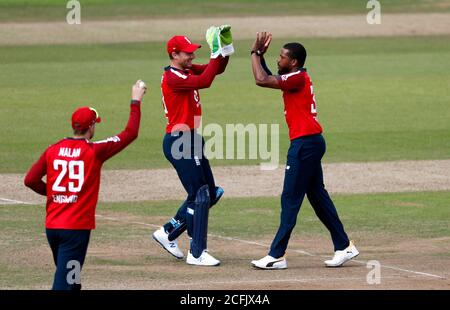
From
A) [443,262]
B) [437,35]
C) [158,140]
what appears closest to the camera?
[443,262]

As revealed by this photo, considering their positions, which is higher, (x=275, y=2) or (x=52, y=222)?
(x=275, y=2)

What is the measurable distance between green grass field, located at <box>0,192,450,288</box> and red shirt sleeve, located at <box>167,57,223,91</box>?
6.22 feet

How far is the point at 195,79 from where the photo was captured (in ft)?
42.0

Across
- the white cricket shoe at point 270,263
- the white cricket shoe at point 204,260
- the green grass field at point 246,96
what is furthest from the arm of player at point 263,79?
the green grass field at point 246,96

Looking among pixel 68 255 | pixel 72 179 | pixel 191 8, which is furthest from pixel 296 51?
pixel 191 8

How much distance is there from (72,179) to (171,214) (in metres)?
6.29

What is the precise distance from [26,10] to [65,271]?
108 feet

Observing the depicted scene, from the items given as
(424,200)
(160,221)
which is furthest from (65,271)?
(424,200)

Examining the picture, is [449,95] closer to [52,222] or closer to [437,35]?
[437,35]

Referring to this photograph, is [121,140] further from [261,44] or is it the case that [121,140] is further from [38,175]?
[261,44]

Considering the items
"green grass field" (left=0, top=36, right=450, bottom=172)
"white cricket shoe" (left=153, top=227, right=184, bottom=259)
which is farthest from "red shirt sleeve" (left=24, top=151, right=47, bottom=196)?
"green grass field" (left=0, top=36, right=450, bottom=172)

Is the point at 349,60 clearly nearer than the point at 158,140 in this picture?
No

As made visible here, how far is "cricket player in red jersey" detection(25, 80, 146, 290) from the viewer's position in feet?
33.0

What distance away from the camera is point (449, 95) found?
2834cm
